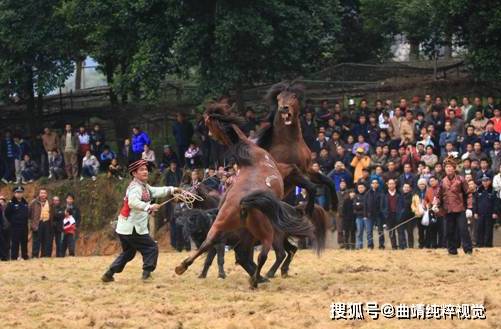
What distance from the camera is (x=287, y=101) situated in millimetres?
14648

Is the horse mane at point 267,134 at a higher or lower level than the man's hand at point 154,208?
higher

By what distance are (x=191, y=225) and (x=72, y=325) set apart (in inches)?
232

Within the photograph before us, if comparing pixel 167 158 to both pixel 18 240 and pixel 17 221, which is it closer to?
pixel 17 221

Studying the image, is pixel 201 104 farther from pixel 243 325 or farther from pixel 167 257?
pixel 243 325

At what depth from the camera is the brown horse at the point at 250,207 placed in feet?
41.4

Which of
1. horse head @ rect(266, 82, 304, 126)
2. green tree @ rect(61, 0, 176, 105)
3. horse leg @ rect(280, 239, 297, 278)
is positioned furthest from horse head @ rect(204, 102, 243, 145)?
green tree @ rect(61, 0, 176, 105)

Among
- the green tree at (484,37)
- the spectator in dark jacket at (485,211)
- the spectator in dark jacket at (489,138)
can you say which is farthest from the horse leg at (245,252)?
the green tree at (484,37)

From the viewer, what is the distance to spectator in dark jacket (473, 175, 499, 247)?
68.2 feet

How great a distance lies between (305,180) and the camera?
571 inches

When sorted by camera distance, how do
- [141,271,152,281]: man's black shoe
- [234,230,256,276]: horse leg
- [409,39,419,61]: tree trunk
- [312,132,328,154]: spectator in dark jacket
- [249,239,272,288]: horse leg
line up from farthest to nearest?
1. [409,39,419,61]: tree trunk
2. [312,132,328,154]: spectator in dark jacket
3. [141,271,152,281]: man's black shoe
4. [234,230,256,276]: horse leg
5. [249,239,272,288]: horse leg

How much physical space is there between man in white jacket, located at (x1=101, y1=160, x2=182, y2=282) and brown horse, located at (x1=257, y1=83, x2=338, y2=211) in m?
1.71

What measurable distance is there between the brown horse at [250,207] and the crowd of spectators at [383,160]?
170 inches

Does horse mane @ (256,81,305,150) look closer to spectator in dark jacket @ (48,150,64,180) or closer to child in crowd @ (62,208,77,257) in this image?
child in crowd @ (62,208,77,257)

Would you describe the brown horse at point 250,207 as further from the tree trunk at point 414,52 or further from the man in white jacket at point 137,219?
the tree trunk at point 414,52
